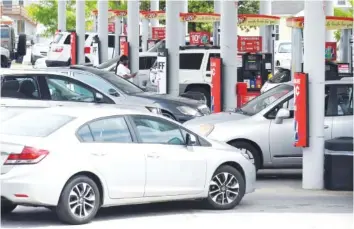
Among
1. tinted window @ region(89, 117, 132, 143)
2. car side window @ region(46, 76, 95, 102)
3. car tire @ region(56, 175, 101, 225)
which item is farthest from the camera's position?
car side window @ region(46, 76, 95, 102)

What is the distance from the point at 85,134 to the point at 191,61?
1708cm

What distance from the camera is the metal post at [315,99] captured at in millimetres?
14594

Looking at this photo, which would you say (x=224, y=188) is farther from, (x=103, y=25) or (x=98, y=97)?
(x=103, y=25)

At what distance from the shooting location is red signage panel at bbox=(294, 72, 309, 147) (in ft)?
47.6

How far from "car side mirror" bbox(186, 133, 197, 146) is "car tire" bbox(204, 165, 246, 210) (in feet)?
1.62

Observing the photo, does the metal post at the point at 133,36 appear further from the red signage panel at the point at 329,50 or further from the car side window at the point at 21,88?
the car side window at the point at 21,88

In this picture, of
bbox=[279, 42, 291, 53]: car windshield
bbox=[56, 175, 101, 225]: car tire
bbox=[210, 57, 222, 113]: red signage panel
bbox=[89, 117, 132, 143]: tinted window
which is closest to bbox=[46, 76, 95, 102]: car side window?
bbox=[210, 57, 222, 113]: red signage panel

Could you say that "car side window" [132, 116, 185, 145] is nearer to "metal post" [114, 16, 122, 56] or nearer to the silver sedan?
the silver sedan

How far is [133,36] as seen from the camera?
29.9m

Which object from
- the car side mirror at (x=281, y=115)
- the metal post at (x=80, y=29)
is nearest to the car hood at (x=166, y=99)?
the car side mirror at (x=281, y=115)

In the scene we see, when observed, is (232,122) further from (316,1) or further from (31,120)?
(31,120)

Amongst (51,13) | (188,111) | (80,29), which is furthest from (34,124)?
(51,13)

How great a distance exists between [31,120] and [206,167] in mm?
2269

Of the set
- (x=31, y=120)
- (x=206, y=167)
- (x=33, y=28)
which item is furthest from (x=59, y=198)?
(x=33, y=28)
